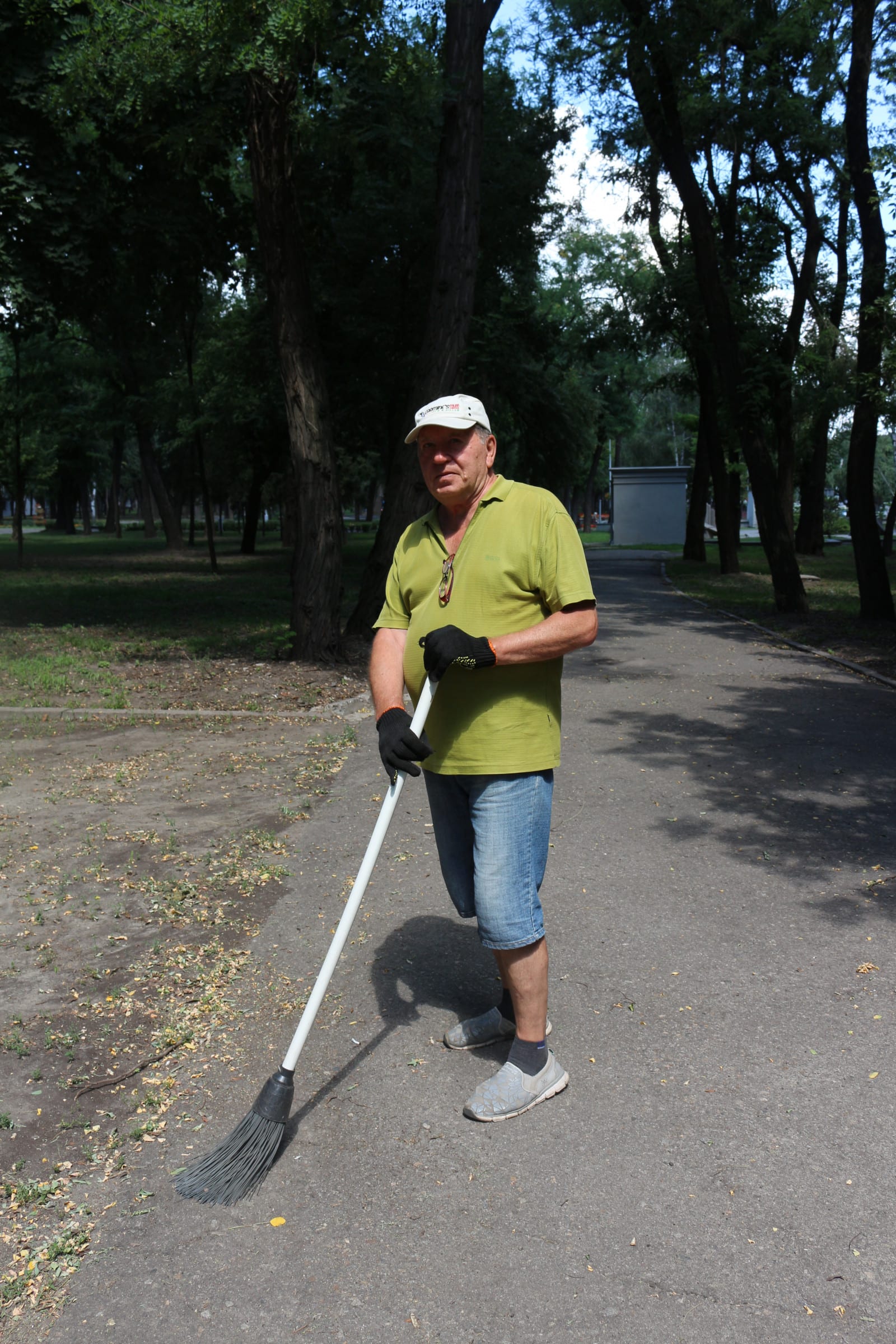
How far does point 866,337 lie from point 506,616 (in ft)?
42.3

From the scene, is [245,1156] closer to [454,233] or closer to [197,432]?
[454,233]

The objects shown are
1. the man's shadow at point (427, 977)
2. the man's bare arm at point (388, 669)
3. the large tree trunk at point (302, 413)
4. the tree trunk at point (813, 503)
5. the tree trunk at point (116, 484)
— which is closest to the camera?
the man's bare arm at point (388, 669)

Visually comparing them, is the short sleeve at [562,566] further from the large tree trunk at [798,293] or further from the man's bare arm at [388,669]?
the large tree trunk at [798,293]

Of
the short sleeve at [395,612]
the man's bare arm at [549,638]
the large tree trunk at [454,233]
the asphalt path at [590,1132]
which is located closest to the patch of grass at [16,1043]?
the asphalt path at [590,1132]

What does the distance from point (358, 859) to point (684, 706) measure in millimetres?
4904

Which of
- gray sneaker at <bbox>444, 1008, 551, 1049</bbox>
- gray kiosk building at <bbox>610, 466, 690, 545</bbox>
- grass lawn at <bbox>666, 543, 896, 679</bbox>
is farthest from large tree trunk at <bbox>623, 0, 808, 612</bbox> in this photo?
gray kiosk building at <bbox>610, 466, 690, 545</bbox>

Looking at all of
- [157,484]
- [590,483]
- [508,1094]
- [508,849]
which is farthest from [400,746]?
[590,483]

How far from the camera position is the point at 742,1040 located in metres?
3.85

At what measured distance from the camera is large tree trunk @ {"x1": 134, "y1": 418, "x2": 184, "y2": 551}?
35.8 meters

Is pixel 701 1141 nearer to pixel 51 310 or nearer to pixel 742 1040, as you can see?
pixel 742 1040

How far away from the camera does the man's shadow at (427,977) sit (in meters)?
3.93

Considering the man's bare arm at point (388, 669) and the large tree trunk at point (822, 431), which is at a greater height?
the large tree trunk at point (822, 431)

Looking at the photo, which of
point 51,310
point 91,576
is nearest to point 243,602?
point 51,310

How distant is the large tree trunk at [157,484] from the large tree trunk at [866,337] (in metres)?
22.2
